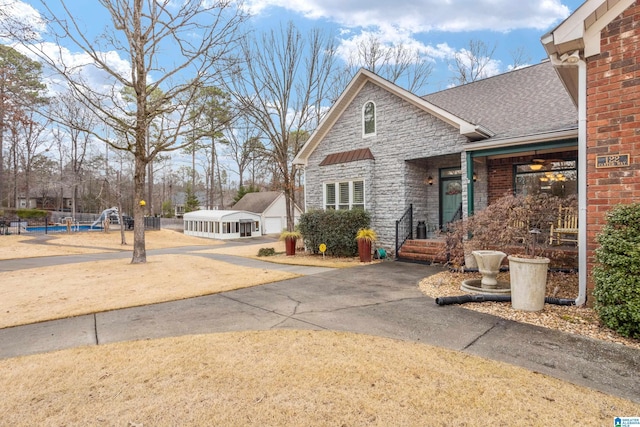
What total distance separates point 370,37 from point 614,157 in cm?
1965

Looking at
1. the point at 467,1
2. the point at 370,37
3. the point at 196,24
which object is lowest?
the point at 196,24

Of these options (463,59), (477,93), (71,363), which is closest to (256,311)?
(71,363)

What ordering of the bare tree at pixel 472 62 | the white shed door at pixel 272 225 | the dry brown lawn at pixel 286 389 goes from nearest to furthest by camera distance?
the dry brown lawn at pixel 286 389 → the bare tree at pixel 472 62 → the white shed door at pixel 272 225

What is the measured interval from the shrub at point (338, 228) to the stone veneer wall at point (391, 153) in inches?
25.5

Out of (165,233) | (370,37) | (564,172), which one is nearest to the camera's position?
(564,172)

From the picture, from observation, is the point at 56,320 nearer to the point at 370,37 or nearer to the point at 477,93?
the point at 477,93

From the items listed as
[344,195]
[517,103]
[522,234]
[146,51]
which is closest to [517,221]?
[522,234]

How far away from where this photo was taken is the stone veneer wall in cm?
1021

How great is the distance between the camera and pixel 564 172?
932 cm

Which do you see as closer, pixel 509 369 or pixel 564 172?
pixel 509 369

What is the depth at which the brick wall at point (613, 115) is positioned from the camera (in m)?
4.48

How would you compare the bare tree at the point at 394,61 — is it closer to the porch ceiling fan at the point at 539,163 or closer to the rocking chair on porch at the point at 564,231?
the porch ceiling fan at the point at 539,163

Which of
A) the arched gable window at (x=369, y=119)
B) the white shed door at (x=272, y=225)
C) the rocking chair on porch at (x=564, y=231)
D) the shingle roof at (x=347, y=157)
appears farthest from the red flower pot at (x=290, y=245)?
the white shed door at (x=272, y=225)

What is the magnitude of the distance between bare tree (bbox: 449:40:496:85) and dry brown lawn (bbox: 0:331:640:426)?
23983 mm
